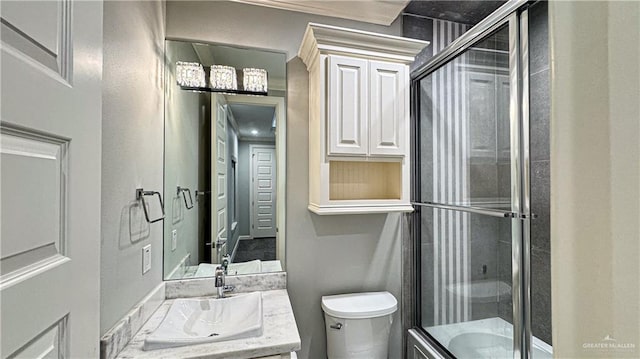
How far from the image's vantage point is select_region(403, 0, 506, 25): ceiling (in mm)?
1833

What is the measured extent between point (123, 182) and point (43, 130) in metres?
0.72

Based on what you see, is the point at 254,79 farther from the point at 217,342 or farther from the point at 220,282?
the point at 217,342

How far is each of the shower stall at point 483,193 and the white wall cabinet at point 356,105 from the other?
0.31 metres

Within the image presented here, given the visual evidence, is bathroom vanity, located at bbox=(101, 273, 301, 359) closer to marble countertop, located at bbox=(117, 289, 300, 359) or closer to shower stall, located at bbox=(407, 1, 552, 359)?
marble countertop, located at bbox=(117, 289, 300, 359)

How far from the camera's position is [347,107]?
1569 mm

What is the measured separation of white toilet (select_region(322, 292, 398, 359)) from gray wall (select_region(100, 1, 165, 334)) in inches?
38.0

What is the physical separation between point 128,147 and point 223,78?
713mm

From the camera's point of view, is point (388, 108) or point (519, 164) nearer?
point (519, 164)

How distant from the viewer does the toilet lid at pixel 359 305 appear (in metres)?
1.57

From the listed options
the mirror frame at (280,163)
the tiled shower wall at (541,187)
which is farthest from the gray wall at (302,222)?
the tiled shower wall at (541,187)

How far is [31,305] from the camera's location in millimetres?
431

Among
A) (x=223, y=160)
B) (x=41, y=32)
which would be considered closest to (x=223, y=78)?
(x=223, y=160)

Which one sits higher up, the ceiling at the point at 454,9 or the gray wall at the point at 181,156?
the ceiling at the point at 454,9

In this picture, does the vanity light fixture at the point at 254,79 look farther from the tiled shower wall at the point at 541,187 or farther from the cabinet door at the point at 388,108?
the tiled shower wall at the point at 541,187
